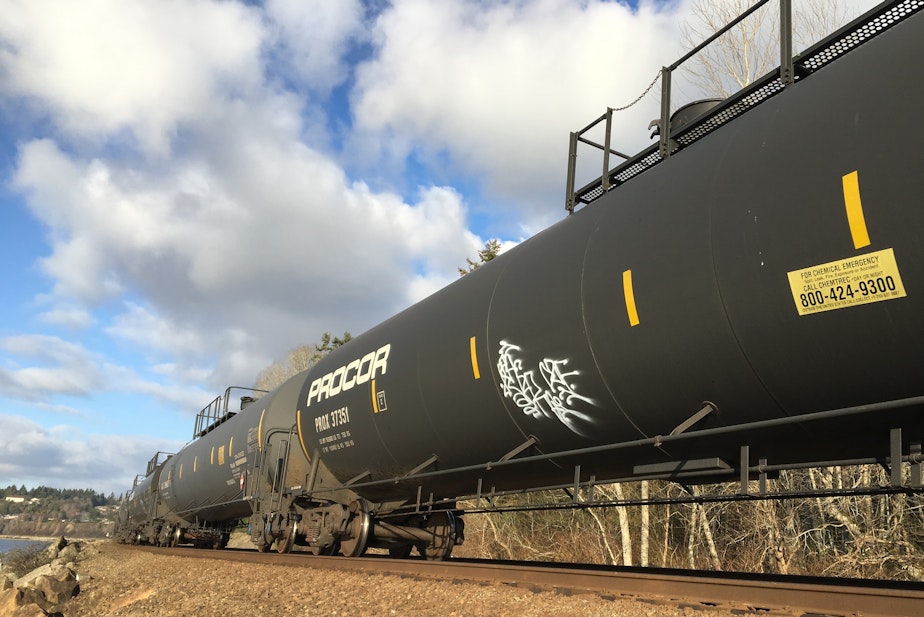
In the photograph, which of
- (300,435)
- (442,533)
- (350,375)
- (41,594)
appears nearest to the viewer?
(41,594)

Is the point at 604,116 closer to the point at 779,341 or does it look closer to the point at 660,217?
the point at 660,217

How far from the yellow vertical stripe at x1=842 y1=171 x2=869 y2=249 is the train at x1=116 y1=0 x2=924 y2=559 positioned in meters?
0.01

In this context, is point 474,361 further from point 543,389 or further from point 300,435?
point 300,435

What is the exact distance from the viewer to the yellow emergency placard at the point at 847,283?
3568 mm

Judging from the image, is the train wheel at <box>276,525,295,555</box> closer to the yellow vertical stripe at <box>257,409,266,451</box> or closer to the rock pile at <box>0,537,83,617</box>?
the yellow vertical stripe at <box>257,409,266,451</box>

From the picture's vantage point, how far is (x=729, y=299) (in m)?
4.39

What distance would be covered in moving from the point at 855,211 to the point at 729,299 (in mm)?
943

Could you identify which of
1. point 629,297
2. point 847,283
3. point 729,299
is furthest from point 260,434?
point 847,283

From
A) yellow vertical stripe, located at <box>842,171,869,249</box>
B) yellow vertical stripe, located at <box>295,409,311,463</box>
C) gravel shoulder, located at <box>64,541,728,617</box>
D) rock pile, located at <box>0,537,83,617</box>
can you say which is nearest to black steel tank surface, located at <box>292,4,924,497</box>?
yellow vertical stripe, located at <box>842,171,869,249</box>

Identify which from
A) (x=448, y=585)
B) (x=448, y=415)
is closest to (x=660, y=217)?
(x=448, y=415)

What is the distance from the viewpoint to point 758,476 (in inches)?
195

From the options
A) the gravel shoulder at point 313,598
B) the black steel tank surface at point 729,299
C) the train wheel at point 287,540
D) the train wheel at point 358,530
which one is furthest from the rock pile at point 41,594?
the black steel tank surface at point 729,299

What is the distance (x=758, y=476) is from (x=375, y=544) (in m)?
7.49

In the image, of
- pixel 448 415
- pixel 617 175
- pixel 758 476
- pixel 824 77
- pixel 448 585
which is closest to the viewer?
pixel 824 77
